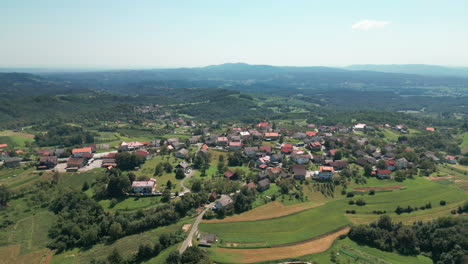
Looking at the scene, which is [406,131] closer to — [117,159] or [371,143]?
[371,143]

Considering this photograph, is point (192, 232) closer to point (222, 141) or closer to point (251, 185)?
point (251, 185)

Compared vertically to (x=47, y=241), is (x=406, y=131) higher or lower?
higher

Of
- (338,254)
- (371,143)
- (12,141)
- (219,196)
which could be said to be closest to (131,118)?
(12,141)

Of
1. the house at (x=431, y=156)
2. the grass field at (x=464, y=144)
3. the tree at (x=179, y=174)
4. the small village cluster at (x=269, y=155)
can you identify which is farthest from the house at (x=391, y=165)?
the tree at (x=179, y=174)

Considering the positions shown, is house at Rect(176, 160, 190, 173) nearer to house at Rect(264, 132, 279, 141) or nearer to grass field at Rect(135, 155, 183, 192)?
grass field at Rect(135, 155, 183, 192)

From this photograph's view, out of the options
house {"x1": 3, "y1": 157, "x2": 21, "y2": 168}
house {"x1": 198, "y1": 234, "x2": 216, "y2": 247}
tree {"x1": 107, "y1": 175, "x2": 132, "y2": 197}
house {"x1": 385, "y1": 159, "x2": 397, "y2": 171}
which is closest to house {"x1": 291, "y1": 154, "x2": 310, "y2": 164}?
house {"x1": 385, "y1": 159, "x2": 397, "y2": 171}

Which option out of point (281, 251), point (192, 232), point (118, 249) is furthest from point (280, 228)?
point (118, 249)
